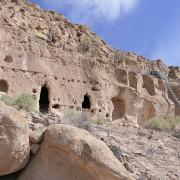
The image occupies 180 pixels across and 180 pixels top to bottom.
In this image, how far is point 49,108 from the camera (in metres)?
23.0

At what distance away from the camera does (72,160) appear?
7602 millimetres

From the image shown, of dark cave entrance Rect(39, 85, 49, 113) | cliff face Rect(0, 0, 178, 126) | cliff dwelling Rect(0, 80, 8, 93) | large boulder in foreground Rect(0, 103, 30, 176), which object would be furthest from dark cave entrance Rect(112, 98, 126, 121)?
large boulder in foreground Rect(0, 103, 30, 176)

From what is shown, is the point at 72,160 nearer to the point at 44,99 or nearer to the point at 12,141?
the point at 12,141

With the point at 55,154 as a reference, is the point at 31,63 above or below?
above

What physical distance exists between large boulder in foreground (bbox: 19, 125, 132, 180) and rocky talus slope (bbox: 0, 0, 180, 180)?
2 centimetres

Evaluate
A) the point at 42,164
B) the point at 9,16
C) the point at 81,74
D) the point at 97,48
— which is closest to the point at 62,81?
the point at 81,74

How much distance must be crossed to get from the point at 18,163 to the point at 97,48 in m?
25.3

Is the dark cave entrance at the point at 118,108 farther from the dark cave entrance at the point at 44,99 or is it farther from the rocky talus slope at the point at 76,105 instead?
the dark cave entrance at the point at 44,99

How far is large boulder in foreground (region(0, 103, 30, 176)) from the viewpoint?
7395mm

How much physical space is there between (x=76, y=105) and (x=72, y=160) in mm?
16689

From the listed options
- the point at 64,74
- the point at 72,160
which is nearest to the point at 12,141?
the point at 72,160

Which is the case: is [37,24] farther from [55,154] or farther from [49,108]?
[55,154]

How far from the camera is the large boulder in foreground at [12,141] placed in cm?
739

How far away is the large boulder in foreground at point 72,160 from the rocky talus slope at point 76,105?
16 mm
